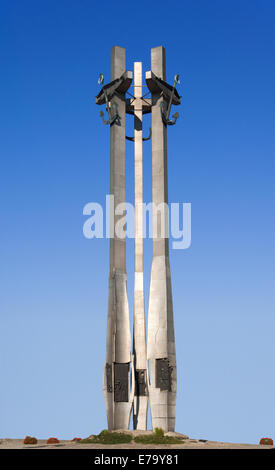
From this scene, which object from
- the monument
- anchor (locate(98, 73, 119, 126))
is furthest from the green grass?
anchor (locate(98, 73, 119, 126))

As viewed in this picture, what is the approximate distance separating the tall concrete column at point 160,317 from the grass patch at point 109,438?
198 centimetres

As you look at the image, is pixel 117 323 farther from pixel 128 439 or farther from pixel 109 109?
pixel 109 109

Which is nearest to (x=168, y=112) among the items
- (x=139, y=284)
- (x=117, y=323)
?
(x=139, y=284)

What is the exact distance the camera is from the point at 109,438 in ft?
97.3

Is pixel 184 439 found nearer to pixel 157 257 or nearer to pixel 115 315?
pixel 115 315

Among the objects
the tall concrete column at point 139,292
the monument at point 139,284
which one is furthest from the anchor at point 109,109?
the tall concrete column at point 139,292

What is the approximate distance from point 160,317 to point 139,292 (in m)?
2.44

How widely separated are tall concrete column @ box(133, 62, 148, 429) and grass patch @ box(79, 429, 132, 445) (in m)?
2.83

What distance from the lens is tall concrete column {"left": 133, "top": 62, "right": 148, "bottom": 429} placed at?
32.8 meters

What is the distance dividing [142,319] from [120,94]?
40.2 feet

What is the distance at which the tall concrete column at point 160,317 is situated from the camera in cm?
3128

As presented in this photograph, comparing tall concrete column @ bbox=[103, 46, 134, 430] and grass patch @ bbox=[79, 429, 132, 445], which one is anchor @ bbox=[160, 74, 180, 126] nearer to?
tall concrete column @ bbox=[103, 46, 134, 430]
